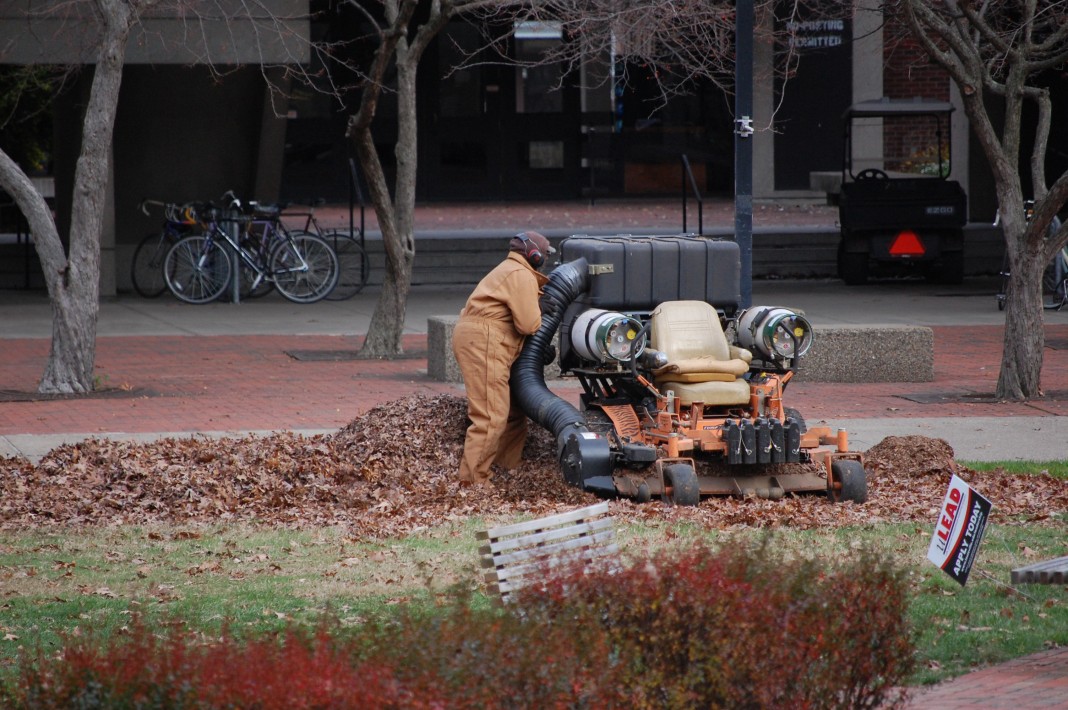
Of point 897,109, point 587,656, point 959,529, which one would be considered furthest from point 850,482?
point 897,109

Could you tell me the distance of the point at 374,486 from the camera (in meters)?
8.87

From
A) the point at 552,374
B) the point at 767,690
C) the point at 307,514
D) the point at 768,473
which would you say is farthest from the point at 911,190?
the point at 767,690

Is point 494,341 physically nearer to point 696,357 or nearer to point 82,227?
point 696,357

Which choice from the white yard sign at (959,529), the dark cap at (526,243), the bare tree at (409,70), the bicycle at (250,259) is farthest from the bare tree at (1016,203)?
the bicycle at (250,259)

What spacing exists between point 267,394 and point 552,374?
2.62 metres

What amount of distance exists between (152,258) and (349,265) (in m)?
2.76

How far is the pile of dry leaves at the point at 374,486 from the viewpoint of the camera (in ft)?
26.8

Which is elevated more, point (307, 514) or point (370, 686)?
point (370, 686)

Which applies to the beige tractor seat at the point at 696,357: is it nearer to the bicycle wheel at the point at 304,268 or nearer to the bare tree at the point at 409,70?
the bare tree at the point at 409,70

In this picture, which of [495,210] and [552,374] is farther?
[495,210]

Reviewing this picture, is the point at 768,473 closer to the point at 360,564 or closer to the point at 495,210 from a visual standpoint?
the point at 360,564

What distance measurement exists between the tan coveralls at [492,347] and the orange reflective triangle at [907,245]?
13320 millimetres

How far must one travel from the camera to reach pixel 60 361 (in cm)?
1271

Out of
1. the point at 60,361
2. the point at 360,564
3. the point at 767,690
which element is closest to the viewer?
the point at 767,690
